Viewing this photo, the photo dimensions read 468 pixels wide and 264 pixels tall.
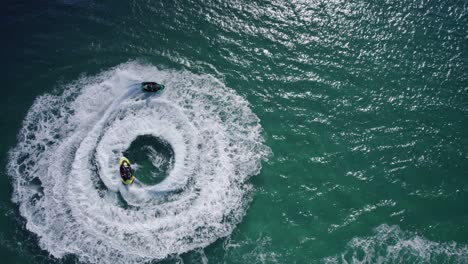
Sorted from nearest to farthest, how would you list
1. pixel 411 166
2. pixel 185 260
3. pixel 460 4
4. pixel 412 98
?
pixel 185 260 → pixel 411 166 → pixel 412 98 → pixel 460 4

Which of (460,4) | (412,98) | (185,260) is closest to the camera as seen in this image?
(185,260)

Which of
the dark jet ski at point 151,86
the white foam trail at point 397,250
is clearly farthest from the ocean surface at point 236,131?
the dark jet ski at point 151,86

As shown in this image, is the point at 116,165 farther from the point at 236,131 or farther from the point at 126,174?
the point at 236,131

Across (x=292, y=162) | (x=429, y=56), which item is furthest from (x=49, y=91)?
(x=429, y=56)

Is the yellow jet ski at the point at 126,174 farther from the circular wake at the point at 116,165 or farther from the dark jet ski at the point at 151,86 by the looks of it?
the dark jet ski at the point at 151,86

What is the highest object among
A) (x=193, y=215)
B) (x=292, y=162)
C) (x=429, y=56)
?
(x=429, y=56)

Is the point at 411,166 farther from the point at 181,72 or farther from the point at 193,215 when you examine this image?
the point at 181,72

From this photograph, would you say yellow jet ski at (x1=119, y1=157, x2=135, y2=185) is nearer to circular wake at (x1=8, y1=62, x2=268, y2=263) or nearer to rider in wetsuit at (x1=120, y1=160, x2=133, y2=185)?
rider in wetsuit at (x1=120, y1=160, x2=133, y2=185)

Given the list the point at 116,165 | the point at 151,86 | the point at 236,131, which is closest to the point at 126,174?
the point at 116,165
